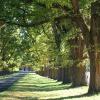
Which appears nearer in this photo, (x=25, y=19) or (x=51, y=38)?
(x=25, y=19)

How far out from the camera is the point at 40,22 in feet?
88.2

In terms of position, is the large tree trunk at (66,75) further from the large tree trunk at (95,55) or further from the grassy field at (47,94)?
the large tree trunk at (95,55)

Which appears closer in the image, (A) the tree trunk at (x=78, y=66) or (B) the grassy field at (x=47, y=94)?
(B) the grassy field at (x=47, y=94)

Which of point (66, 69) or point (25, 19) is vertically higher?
point (25, 19)

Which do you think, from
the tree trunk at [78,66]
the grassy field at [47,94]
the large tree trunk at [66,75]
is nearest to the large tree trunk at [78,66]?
the tree trunk at [78,66]

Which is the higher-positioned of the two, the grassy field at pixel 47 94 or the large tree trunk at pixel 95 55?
the large tree trunk at pixel 95 55

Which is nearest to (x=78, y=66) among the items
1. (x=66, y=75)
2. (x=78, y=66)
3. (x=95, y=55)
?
(x=78, y=66)

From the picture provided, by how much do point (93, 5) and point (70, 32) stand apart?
5501 millimetres

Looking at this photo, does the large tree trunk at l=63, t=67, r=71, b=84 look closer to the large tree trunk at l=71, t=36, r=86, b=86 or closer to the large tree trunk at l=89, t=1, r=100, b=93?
the large tree trunk at l=71, t=36, r=86, b=86

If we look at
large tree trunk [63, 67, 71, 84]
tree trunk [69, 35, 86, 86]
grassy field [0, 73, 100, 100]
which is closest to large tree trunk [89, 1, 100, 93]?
grassy field [0, 73, 100, 100]

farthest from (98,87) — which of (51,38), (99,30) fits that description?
(51,38)

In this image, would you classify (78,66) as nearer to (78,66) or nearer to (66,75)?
(78,66)

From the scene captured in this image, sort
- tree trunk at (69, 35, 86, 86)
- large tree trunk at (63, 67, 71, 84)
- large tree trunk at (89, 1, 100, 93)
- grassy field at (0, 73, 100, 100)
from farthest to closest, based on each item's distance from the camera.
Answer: large tree trunk at (63, 67, 71, 84)
tree trunk at (69, 35, 86, 86)
large tree trunk at (89, 1, 100, 93)
grassy field at (0, 73, 100, 100)

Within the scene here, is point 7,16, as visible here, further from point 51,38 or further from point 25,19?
point 51,38
